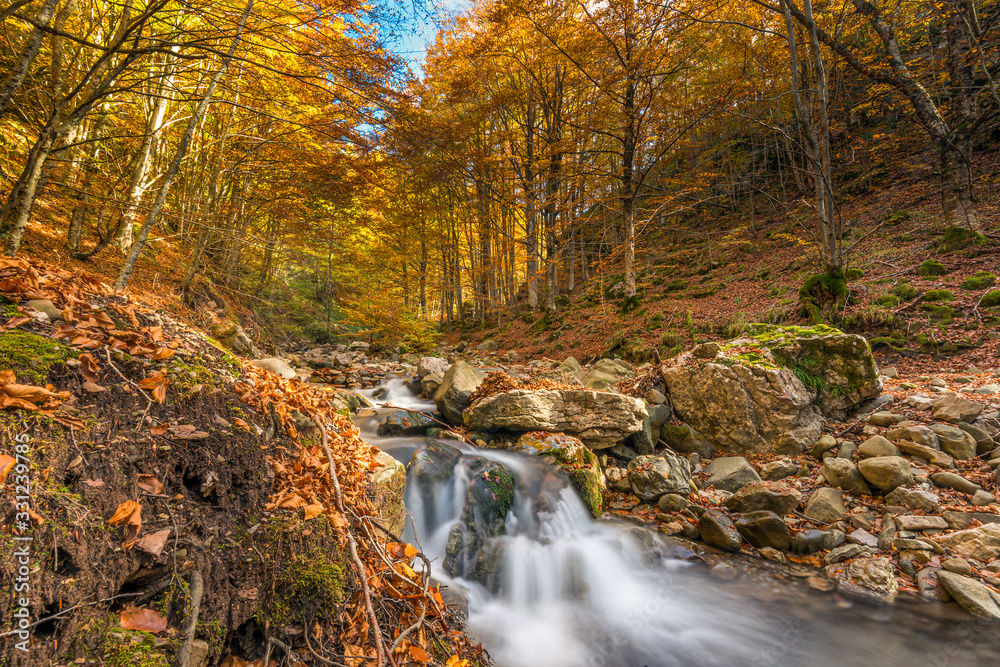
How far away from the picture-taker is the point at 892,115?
14.8 m

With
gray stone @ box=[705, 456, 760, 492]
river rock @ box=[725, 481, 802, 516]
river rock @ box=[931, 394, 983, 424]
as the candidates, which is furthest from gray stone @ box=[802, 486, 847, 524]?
river rock @ box=[931, 394, 983, 424]

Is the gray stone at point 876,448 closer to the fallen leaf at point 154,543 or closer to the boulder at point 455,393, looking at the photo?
the boulder at point 455,393

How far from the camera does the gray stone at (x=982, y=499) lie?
3541 mm

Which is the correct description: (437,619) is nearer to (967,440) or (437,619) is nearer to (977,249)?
(967,440)

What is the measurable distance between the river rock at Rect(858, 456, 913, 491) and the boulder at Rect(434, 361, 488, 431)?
483cm

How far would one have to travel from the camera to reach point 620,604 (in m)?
3.49

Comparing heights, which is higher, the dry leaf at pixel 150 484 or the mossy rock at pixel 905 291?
the mossy rock at pixel 905 291

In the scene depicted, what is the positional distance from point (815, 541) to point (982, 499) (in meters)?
1.59

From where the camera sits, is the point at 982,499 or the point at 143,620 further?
the point at 982,499

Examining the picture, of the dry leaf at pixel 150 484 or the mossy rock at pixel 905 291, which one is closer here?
the dry leaf at pixel 150 484

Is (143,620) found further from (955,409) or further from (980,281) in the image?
(980,281)

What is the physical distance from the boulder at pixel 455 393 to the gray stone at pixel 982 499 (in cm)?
553

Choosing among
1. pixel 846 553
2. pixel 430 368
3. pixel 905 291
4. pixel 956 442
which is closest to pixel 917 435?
pixel 956 442

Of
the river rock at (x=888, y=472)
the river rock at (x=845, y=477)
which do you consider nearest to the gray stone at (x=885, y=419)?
the river rock at (x=888, y=472)
